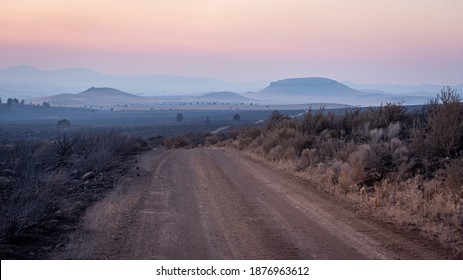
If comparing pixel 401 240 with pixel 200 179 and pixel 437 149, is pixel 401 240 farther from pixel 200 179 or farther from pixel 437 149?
pixel 200 179

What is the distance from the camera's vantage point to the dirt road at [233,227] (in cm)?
908

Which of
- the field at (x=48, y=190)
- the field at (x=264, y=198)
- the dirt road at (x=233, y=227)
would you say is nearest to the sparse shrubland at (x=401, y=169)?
the field at (x=264, y=198)

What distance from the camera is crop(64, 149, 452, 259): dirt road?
9078 millimetres

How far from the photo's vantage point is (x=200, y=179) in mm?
18500

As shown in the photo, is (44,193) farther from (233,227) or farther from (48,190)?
(233,227)

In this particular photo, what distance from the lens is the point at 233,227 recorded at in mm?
10898

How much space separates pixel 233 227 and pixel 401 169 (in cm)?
594

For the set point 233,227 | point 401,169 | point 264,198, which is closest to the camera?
point 233,227

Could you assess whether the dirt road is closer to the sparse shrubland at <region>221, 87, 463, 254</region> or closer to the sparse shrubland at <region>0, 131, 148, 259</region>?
the sparse shrubland at <region>0, 131, 148, 259</region>

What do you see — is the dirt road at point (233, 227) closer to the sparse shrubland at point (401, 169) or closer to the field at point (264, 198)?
the field at point (264, 198)

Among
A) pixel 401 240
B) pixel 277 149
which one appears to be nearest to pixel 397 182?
pixel 401 240

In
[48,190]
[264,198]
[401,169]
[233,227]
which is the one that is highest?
[401,169]

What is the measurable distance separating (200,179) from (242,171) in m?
2.83

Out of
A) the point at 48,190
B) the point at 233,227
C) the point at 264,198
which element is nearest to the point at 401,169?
the point at 264,198
